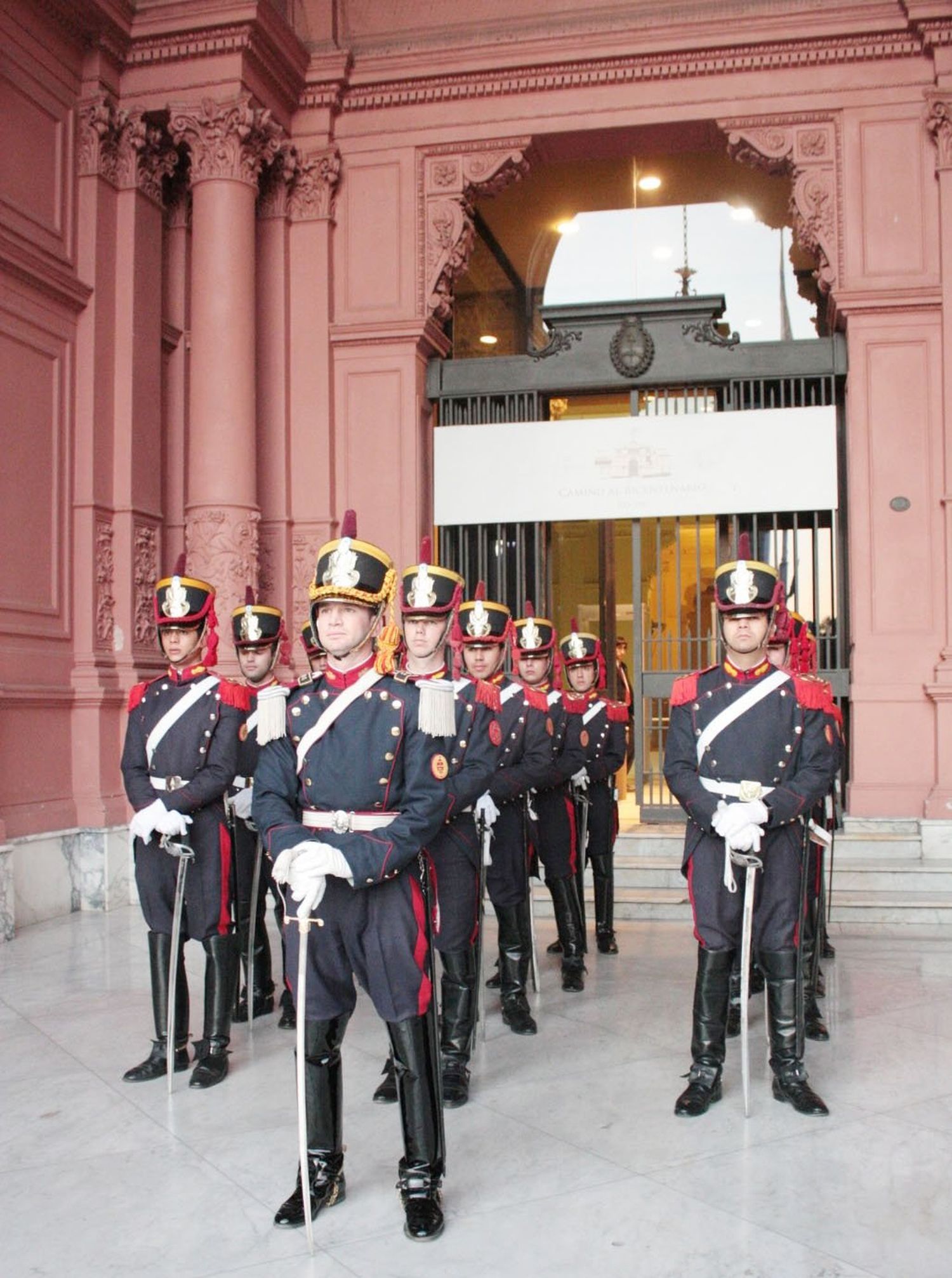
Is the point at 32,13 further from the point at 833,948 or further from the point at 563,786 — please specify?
the point at 833,948

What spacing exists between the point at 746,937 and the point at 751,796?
48 cm

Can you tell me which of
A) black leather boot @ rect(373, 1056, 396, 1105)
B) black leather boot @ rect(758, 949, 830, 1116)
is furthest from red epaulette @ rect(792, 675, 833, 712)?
black leather boot @ rect(373, 1056, 396, 1105)

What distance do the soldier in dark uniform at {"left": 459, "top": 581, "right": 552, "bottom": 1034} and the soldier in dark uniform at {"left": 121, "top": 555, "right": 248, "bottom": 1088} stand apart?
46.0 inches

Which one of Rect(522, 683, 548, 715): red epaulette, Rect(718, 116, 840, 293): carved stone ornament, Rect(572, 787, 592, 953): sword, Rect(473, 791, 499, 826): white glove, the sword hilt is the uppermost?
Rect(718, 116, 840, 293): carved stone ornament

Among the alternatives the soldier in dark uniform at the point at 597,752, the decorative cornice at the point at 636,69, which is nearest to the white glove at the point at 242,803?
the soldier in dark uniform at the point at 597,752

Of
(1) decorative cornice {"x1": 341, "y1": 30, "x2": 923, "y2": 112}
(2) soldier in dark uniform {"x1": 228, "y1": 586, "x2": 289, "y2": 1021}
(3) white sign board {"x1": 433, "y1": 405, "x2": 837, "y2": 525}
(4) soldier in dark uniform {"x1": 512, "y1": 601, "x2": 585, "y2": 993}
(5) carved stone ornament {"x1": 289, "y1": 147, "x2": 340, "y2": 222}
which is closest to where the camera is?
(2) soldier in dark uniform {"x1": 228, "y1": 586, "x2": 289, "y2": 1021}

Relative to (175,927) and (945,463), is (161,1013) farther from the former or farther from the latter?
(945,463)

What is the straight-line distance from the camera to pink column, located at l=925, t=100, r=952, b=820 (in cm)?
805

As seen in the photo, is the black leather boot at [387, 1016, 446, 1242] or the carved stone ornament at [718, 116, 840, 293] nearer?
the black leather boot at [387, 1016, 446, 1242]

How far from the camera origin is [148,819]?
4348 mm

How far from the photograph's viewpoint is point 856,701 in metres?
8.27

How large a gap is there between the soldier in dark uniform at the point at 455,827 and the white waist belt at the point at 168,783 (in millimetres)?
934

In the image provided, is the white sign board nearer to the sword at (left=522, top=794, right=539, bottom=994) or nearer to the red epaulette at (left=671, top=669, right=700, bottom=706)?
the sword at (left=522, top=794, right=539, bottom=994)

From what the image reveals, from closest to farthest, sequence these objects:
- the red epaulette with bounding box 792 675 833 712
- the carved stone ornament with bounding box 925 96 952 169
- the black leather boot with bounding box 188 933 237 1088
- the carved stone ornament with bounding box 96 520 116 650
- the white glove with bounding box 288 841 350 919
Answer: the white glove with bounding box 288 841 350 919
the red epaulette with bounding box 792 675 833 712
the black leather boot with bounding box 188 933 237 1088
the carved stone ornament with bounding box 96 520 116 650
the carved stone ornament with bounding box 925 96 952 169
